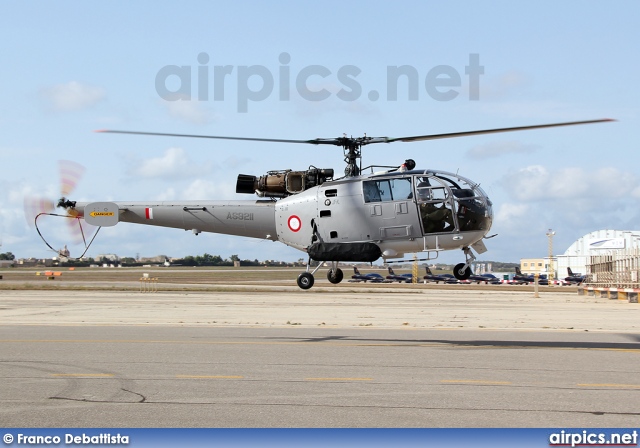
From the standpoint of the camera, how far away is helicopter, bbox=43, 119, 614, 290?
2062cm

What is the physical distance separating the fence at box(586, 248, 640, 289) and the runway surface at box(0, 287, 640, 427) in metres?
18.7

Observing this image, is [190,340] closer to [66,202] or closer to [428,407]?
[66,202]

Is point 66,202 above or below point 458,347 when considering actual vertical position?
above

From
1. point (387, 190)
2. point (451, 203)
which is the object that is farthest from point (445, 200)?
point (387, 190)

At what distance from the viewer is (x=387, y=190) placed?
2130 cm

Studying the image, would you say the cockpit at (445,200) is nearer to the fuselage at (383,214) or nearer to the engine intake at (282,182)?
the fuselage at (383,214)

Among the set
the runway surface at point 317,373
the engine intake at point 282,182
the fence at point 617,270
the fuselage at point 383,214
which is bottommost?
the runway surface at point 317,373

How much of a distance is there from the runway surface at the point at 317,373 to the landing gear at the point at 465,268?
2019 millimetres

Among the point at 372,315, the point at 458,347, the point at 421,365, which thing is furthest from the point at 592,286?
the point at 421,365

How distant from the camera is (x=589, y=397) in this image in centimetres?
1294

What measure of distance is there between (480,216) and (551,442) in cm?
1101

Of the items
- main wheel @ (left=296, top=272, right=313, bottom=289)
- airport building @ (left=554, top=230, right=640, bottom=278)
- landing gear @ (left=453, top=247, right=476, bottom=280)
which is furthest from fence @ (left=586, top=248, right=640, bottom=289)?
Result: airport building @ (left=554, top=230, right=640, bottom=278)

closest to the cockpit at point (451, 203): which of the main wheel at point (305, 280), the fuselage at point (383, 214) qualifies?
the fuselage at point (383, 214)

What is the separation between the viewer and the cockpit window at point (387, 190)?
829 inches
